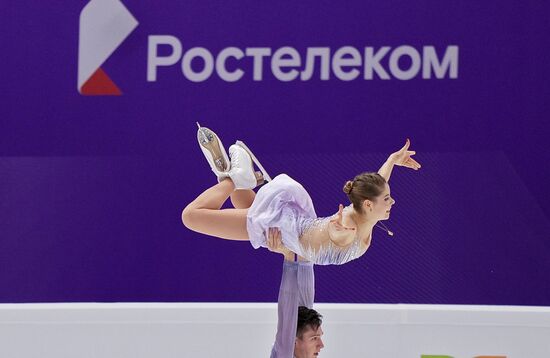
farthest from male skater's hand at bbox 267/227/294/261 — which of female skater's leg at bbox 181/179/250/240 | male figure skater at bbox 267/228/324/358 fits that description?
female skater's leg at bbox 181/179/250/240

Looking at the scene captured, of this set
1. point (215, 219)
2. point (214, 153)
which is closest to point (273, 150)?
point (214, 153)

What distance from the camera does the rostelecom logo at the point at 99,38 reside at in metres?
6.05

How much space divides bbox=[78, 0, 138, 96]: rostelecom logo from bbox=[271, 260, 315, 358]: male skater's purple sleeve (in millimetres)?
2433

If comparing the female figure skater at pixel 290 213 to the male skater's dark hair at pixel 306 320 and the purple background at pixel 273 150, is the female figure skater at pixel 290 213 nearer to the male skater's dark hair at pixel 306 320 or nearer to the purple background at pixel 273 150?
the male skater's dark hair at pixel 306 320

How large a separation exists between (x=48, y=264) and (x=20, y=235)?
0.26 metres

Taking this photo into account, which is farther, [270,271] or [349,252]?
[270,271]

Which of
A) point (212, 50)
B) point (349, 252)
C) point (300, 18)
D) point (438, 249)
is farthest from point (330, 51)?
point (349, 252)

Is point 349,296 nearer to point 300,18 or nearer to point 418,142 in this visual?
point 418,142

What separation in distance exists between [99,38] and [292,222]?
2636 millimetres

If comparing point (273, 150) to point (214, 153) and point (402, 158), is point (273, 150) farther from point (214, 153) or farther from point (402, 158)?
point (402, 158)

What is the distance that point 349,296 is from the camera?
592cm

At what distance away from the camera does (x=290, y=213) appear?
4.05 metres

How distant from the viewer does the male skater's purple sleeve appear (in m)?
3.93

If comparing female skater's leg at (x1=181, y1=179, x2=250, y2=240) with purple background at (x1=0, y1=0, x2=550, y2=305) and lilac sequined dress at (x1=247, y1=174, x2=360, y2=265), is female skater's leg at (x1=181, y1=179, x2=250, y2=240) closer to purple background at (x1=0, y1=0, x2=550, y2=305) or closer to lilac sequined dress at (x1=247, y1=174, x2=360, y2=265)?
lilac sequined dress at (x1=247, y1=174, x2=360, y2=265)
